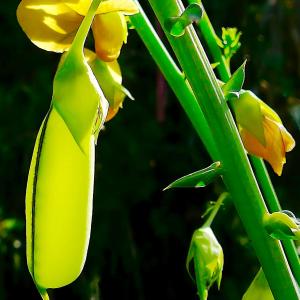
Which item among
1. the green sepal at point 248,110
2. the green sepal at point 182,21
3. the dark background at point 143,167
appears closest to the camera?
the green sepal at point 182,21

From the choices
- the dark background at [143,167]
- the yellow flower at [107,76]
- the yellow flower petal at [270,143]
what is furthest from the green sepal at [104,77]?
the dark background at [143,167]

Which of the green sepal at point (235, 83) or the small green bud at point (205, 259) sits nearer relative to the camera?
the green sepal at point (235, 83)

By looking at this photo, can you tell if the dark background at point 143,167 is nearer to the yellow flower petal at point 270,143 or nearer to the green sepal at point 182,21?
the yellow flower petal at point 270,143

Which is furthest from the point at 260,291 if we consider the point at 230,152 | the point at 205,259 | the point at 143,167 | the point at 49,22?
the point at 143,167

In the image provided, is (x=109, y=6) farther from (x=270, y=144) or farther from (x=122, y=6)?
(x=270, y=144)

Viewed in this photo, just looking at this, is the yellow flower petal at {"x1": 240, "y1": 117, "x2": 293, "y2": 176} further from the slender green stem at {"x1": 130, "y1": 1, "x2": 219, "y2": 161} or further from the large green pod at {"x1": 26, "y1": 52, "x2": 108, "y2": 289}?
the large green pod at {"x1": 26, "y1": 52, "x2": 108, "y2": 289}

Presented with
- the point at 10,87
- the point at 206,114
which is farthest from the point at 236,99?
the point at 10,87

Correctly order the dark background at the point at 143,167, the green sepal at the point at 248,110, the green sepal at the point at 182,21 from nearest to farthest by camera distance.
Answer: the green sepal at the point at 182,21, the green sepal at the point at 248,110, the dark background at the point at 143,167

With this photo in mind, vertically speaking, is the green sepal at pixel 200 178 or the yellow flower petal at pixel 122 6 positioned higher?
the yellow flower petal at pixel 122 6

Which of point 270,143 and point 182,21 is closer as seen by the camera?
point 182,21
